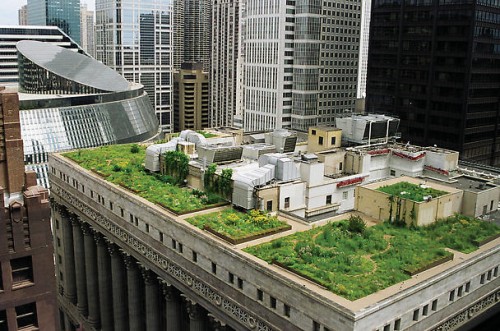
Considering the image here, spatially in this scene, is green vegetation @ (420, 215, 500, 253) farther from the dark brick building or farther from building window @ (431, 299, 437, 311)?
the dark brick building

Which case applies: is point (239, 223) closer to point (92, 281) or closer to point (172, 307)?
point (172, 307)

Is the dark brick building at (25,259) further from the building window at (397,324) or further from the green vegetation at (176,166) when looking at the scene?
the green vegetation at (176,166)

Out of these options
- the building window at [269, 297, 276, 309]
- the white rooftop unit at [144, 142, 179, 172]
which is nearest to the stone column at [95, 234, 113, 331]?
the white rooftop unit at [144, 142, 179, 172]

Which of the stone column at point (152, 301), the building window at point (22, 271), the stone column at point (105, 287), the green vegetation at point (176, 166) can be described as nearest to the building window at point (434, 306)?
the building window at point (22, 271)

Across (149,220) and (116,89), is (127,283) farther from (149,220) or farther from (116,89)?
(116,89)

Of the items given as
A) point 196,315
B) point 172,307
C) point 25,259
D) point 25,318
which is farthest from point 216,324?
point 25,259
